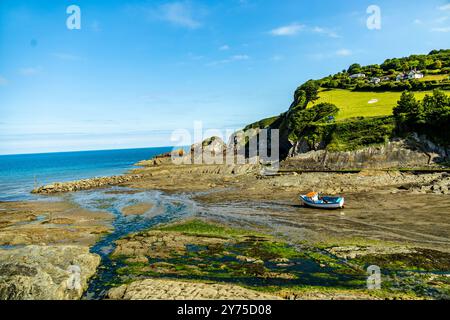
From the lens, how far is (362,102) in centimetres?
8469

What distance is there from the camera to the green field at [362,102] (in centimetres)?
7559

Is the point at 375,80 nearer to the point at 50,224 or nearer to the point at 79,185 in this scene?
the point at 79,185

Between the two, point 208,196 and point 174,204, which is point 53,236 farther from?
point 208,196

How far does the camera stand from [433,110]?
201ft

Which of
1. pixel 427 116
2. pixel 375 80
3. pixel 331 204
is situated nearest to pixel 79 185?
pixel 331 204

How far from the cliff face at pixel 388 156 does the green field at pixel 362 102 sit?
1210cm

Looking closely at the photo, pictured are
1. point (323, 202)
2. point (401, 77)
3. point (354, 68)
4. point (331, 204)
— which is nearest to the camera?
point (331, 204)

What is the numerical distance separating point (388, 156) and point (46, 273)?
60.7 metres

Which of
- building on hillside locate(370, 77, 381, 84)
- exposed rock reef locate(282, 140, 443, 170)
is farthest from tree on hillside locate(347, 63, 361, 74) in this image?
exposed rock reef locate(282, 140, 443, 170)

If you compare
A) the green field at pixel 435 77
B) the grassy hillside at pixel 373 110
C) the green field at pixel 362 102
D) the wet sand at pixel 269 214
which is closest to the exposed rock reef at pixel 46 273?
the wet sand at pixel 269 214

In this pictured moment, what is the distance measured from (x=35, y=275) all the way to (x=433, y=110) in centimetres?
6914

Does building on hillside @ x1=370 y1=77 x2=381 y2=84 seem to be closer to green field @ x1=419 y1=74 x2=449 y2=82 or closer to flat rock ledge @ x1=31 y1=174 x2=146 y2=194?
green field @ x1=419 y1=74 x2=449 y2=82

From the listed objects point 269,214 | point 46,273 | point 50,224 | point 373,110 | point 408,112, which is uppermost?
point 373,110

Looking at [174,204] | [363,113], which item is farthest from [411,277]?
[363,113]
